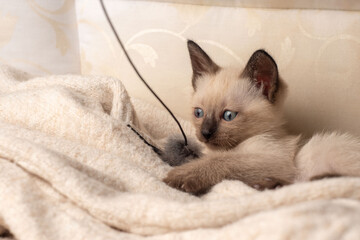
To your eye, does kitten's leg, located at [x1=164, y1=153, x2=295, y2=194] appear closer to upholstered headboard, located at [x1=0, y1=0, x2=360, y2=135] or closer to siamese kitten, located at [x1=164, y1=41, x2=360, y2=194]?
siamese kitten, located at [x1=164, y1=41, x2=360, y2=194]

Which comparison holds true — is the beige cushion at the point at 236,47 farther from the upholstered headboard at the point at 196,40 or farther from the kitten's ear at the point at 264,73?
the kitten's ear at the point at 264,73

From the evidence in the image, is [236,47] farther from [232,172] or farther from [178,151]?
[232,172]

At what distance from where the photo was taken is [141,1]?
1391 mm

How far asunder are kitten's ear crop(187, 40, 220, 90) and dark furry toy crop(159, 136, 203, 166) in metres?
0.22

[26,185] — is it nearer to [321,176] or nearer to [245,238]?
[245,238]

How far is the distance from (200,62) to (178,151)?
30 centimetres

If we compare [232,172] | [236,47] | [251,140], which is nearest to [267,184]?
[232,172]

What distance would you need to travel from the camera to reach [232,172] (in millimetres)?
819

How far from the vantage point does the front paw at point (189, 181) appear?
0.78m

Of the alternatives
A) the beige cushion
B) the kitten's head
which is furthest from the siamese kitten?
the beige cushion

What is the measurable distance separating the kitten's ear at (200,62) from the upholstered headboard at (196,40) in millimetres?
147

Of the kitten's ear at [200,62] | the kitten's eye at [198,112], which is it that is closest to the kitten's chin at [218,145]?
the kitten's eye at [198,112]

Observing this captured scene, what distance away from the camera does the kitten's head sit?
3.13ft

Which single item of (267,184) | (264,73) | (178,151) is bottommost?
(178,151)
